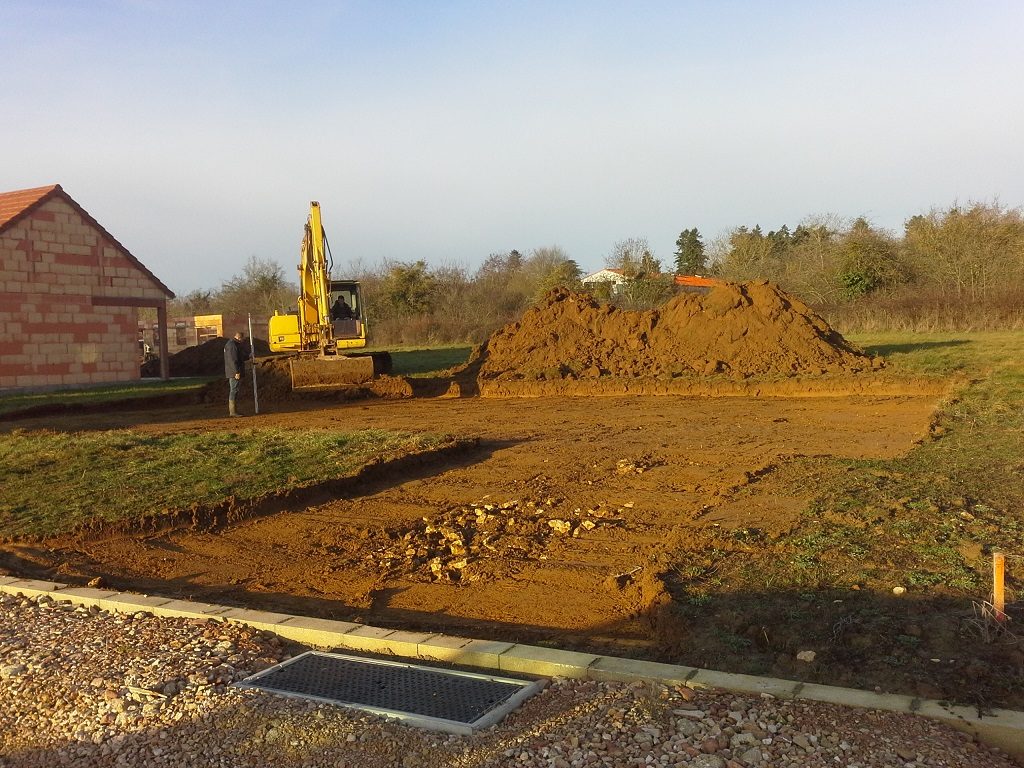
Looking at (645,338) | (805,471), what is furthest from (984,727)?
(645,338)

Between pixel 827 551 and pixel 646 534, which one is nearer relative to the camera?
pixel 827 551

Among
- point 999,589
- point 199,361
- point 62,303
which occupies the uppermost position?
point 62,303

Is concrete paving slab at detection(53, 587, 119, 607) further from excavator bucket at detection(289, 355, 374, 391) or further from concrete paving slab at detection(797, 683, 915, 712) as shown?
excavator bucket at detection(289, 355, 374, 391)

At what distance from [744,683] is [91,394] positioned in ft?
80.5

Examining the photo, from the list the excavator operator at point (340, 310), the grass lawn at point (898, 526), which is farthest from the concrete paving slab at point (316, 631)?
the excavator operator at point (340, 310)

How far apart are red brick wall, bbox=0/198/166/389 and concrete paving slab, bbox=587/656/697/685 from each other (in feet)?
84.4

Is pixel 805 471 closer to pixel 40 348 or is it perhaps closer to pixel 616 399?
pixel 616 399

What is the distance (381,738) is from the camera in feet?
13.3

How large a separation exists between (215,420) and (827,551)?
14.9 metres

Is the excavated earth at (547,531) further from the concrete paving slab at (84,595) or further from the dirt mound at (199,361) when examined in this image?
the dirt mound at (199,361)

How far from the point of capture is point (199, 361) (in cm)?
3519

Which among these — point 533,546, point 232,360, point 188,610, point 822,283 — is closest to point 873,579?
point 533,546

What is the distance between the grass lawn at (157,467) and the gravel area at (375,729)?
178 inches

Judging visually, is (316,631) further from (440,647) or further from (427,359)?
(427,359)
